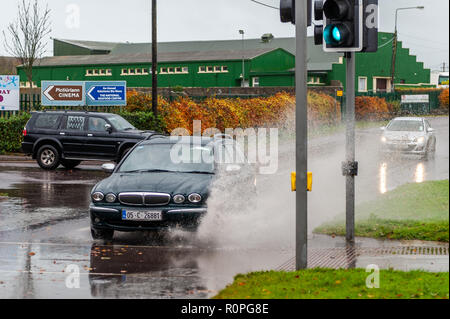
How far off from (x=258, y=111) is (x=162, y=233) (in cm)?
2590

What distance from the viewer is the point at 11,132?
30109 millimetres

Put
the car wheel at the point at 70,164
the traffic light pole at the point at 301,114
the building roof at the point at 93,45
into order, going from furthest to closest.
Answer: the building roof at the point at 93,45 < the car wheel at the point at 70,164 < the traffic light pole at the point at 301,114

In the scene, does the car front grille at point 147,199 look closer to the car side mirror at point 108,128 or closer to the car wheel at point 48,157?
the car side mirror at point 108,128

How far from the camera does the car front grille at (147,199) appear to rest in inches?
444

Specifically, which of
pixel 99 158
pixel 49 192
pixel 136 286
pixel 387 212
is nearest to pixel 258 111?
pixel 99 158

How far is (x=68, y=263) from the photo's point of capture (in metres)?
9.95

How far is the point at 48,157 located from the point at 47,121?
3.87ft

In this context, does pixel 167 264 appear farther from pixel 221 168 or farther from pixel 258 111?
pixel 258 111

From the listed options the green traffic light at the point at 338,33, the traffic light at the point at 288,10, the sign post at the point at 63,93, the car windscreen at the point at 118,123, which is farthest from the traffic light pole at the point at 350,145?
the sign post at the point at 63,93

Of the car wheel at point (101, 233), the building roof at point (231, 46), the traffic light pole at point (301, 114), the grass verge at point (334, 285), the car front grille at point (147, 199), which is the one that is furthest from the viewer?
the building roof at point (231, 46)

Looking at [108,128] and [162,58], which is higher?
[162,58]

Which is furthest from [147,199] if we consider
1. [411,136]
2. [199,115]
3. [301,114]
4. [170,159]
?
[199,115]

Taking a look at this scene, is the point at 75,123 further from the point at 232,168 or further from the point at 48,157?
the point at 232,168

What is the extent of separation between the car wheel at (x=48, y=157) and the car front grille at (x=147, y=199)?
13.5 meters
